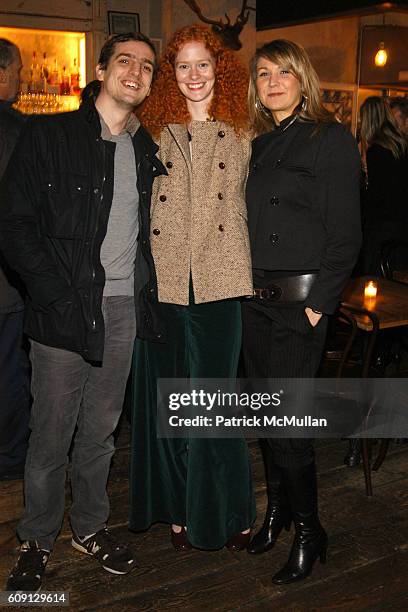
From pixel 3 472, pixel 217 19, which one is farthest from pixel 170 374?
pixel 217 19

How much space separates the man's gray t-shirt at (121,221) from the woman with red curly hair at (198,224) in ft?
0.36

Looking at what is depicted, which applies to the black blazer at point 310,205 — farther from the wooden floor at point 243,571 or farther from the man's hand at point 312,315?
the wooden floor at point 243,571

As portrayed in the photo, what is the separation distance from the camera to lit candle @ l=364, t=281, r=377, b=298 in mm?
3872

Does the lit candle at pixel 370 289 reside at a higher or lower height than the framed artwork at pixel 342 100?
lower

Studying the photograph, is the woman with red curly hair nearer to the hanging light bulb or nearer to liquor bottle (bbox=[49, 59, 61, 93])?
liquor bottle (bbox=[49, 59, 61, 93])

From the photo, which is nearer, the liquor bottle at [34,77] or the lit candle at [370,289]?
the lit candle at [370,289]

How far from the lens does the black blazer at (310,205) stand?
2.46 metres

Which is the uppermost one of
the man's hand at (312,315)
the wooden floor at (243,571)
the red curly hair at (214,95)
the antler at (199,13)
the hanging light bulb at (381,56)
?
the antler at (199,13)

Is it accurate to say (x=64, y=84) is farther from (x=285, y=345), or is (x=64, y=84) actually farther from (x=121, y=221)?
(x=285, y=345)

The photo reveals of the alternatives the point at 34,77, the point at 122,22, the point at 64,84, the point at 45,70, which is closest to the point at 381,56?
the point at 122,22

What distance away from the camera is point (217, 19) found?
7.64 metres

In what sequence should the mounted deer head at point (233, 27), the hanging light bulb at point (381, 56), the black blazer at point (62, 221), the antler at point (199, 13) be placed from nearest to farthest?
the black blazer at point (62, 221) < the antler at point (199, 13) < the mounted deer head at point (233, 27) < the hanging light bulb at point (381, 56)

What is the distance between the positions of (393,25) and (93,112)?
26.4 feet

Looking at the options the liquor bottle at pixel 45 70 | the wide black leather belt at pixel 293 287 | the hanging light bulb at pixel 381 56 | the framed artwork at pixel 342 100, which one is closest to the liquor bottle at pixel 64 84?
the liquor bottle at pixel 45 70
